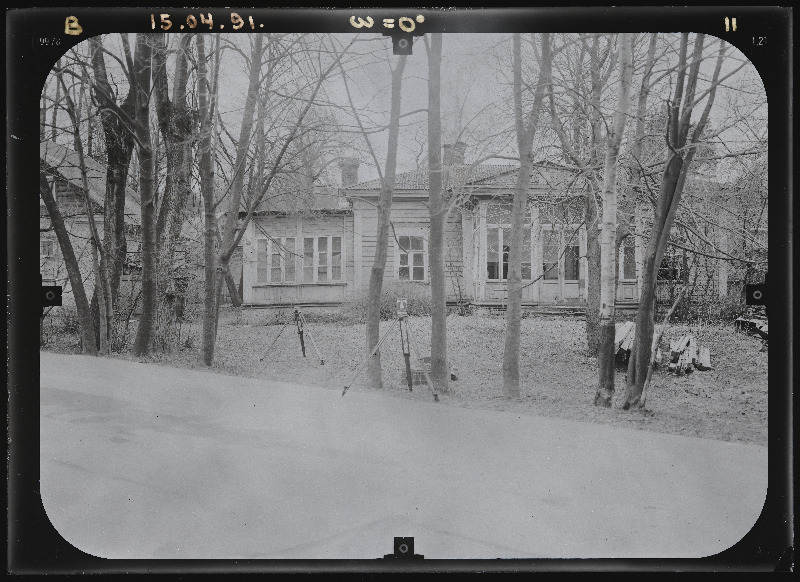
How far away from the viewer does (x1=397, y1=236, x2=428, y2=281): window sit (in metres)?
2.02

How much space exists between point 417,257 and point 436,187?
10.9 inches

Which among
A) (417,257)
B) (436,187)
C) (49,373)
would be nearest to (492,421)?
(417,257)

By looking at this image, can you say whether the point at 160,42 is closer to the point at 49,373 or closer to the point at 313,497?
the point at 49,373

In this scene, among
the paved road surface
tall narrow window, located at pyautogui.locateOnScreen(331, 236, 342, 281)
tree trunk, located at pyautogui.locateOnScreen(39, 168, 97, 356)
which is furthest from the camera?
tall narrow window, located at pyautogui.locateOnScreen(331, 236, 342, 281)

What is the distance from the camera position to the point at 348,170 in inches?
80.4

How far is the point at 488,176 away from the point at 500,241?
255 millimetres

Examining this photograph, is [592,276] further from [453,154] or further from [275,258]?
[275,258]

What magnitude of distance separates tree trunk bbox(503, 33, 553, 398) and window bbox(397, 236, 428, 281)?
0.35 metres

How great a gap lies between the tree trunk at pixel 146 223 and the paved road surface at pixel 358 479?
0.21 meters

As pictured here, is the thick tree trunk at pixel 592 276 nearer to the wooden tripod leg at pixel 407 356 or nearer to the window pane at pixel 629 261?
the window pane at pixel 629 261

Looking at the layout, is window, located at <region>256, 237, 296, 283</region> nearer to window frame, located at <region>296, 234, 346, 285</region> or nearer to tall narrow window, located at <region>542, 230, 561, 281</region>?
window frame, located at <region>296, 234, 346, 285</region>

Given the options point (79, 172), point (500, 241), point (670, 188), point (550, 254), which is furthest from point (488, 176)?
point (79, 172)

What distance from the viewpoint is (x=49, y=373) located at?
1.99 metres

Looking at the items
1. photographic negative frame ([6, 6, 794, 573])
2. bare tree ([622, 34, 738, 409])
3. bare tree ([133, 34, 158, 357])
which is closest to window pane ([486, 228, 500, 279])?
bare tree ([622, 34, 738, 409])
